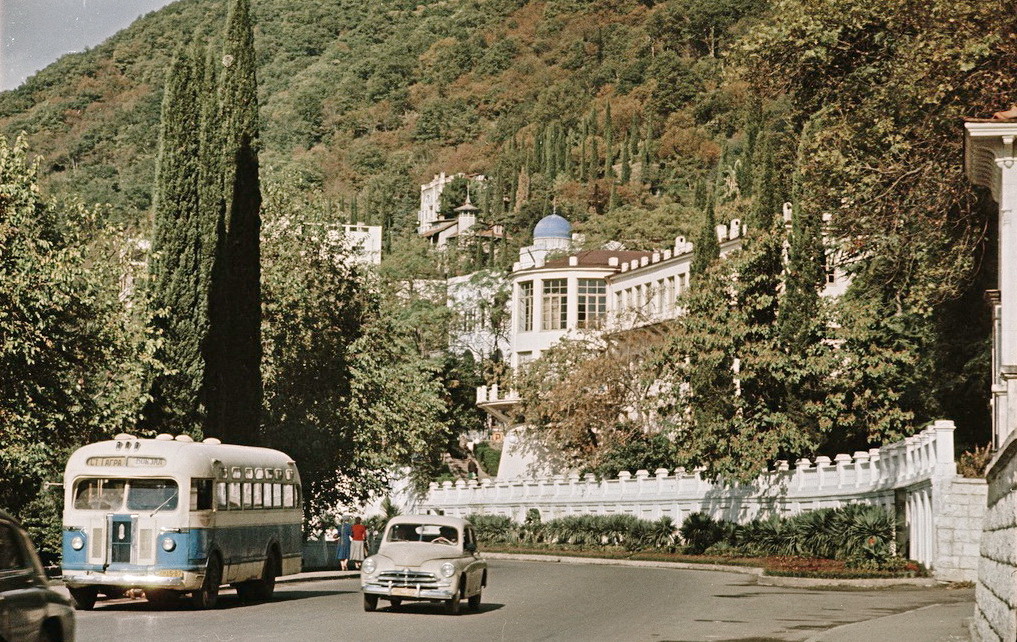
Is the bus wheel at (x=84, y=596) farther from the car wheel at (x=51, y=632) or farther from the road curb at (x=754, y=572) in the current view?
the road curb at (x=754, y=572)

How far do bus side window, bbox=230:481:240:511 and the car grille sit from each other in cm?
323

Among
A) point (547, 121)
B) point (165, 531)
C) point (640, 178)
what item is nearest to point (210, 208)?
point (165, 531)

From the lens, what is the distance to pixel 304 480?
4538cm

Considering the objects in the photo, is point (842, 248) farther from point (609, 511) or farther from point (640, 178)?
point (640, 178)

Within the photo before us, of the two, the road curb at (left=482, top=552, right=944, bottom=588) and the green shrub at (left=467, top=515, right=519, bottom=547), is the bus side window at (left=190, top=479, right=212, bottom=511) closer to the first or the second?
the road curb at (left=482, top=552, right=944, bottom=588)

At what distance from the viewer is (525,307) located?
85625 mm

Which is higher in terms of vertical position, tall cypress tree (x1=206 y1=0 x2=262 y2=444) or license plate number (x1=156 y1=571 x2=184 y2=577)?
tall cypress tree (x1=206 y1=0 x2=262 y2=444)

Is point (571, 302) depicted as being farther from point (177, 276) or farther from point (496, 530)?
point (177, 276)

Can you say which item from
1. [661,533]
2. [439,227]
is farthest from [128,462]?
[439,227]

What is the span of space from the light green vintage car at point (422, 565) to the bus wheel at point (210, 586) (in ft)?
7.82

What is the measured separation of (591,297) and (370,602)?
6095 cm

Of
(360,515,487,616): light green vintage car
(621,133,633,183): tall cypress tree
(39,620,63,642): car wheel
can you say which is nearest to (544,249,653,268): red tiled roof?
(621,133,633,183): tall cypress tree

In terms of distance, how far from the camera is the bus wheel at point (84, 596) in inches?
917

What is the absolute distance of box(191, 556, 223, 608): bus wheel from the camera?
925 inches
